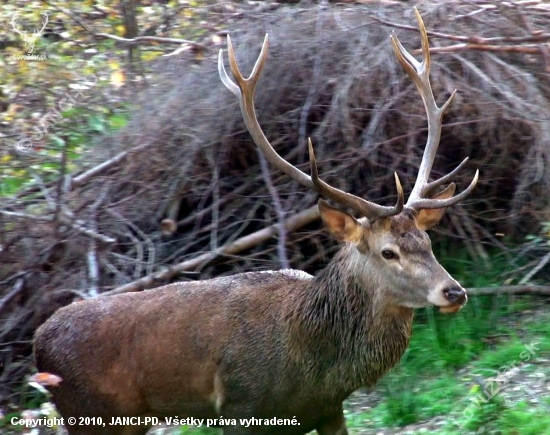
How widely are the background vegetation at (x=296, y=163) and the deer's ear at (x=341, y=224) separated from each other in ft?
5.78

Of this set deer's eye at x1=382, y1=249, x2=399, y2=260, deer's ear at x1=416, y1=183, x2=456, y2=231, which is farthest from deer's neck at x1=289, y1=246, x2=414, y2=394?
deer's ear at x1=416, y1=183, x2=456, y2=231

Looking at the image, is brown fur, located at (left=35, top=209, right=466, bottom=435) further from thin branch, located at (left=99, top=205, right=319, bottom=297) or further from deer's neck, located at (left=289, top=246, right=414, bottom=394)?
thin branch, located at (left=99, top=205, right=319, bottom=297)

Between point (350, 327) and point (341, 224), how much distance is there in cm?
57

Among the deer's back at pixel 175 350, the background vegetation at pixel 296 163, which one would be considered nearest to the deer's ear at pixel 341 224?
the deer's back at pixel 175 350

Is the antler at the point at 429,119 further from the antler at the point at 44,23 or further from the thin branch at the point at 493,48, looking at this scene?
the antler at the point at 44,23

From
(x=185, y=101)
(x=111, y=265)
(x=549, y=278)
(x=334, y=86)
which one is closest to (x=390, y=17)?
(x=334, y=86)

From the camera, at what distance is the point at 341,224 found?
16.6 feet

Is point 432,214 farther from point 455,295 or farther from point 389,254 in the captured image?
point 455,295

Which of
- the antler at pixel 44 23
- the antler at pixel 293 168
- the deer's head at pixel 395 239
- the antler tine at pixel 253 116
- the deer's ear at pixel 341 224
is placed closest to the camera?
the deer's head at pixel 395 239

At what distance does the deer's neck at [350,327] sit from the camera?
4.91 metres

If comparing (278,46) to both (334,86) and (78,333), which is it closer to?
(334,86)

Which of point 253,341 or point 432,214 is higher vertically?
point 432,214

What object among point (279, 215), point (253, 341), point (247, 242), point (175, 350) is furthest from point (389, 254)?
point (247, 242)

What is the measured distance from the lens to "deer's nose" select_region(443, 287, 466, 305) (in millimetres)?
4566
